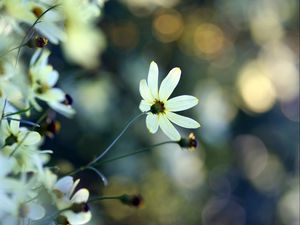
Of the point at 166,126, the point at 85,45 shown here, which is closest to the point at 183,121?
the point at 166,126

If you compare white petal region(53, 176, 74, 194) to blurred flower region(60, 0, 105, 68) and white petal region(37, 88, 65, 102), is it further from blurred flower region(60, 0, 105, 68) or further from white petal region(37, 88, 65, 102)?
blurred flower region(60, 0, 105, 68)

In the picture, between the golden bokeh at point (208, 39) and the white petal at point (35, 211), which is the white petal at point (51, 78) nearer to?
the white petal at point (35, 211)

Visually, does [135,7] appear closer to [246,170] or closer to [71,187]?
[246,170]

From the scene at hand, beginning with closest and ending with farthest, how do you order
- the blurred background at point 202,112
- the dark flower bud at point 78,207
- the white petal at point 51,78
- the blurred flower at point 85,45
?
the dark flower bud at point 78,207 → the white petal at point 51,78 → the blurred flower at point 85,45 → the blurred background at point 202,112

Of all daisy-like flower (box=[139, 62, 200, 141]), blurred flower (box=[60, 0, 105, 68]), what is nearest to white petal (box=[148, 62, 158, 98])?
daisy-like flower (box=[139, 62, 200, 141])

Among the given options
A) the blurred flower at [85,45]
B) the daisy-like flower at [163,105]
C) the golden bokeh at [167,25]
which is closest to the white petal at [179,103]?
the daisy-like flower at [163,105]
